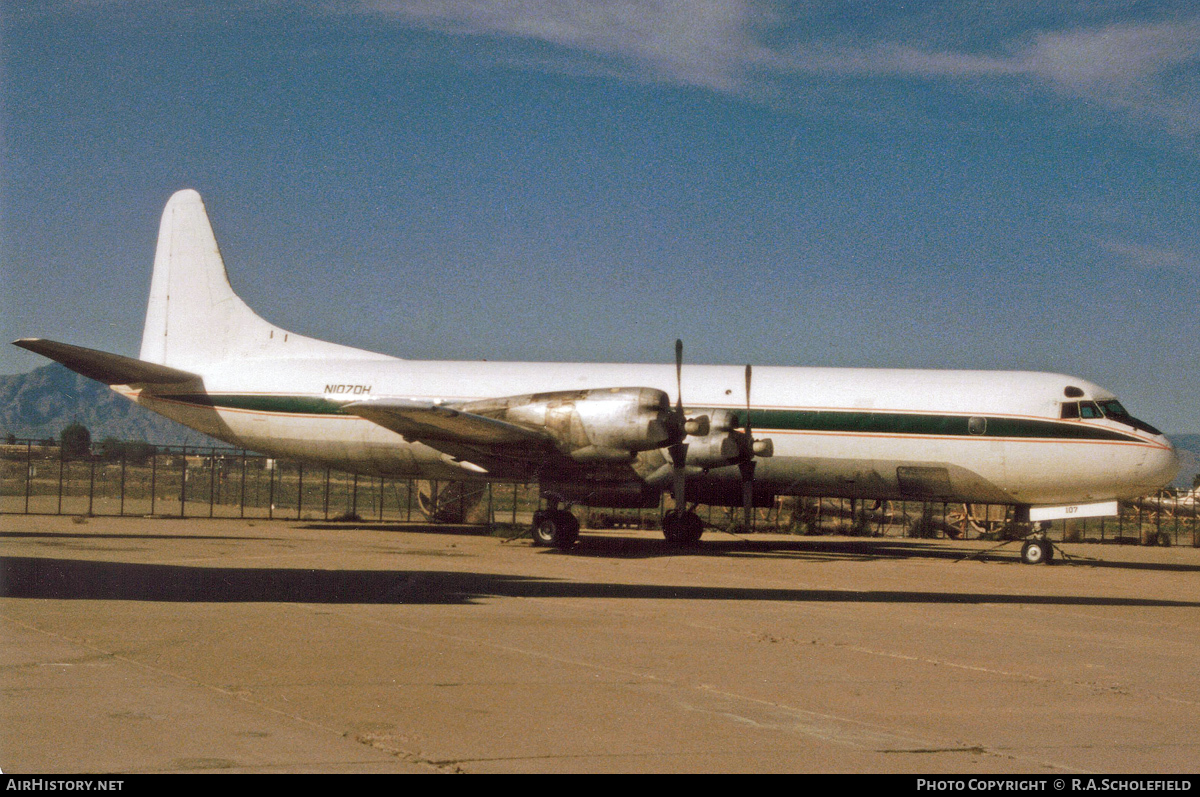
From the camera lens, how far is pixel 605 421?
2173 centimetres

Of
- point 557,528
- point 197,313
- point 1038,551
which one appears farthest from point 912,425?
point 197,313

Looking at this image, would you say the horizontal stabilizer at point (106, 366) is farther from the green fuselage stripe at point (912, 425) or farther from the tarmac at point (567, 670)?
the green fuselage stripe at point (912, 425)

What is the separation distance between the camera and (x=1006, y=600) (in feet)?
51.6

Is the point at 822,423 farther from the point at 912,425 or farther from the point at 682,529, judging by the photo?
the point at 682,529

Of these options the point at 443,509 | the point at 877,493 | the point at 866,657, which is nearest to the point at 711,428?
the point at 877,493

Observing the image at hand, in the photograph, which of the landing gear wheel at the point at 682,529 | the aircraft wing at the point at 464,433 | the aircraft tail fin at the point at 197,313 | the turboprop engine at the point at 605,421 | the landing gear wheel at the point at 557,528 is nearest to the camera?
the turboprop engine at the point at 605,421

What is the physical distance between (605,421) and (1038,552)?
10.3m

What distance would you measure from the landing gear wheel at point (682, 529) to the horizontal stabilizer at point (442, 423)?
17.1 ft

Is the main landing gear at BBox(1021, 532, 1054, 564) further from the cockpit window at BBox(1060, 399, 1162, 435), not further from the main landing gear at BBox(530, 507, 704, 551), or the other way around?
the main landing gear at BBox(530, 507, 704, 551)

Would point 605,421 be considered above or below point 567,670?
above

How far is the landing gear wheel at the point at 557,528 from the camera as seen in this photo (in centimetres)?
2323

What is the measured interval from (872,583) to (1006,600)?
8.70 ft

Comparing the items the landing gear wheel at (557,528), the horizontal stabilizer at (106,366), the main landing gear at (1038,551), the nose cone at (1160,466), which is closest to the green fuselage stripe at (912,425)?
the nose cone at (1160,466)

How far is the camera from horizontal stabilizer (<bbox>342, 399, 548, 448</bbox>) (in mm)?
21531
